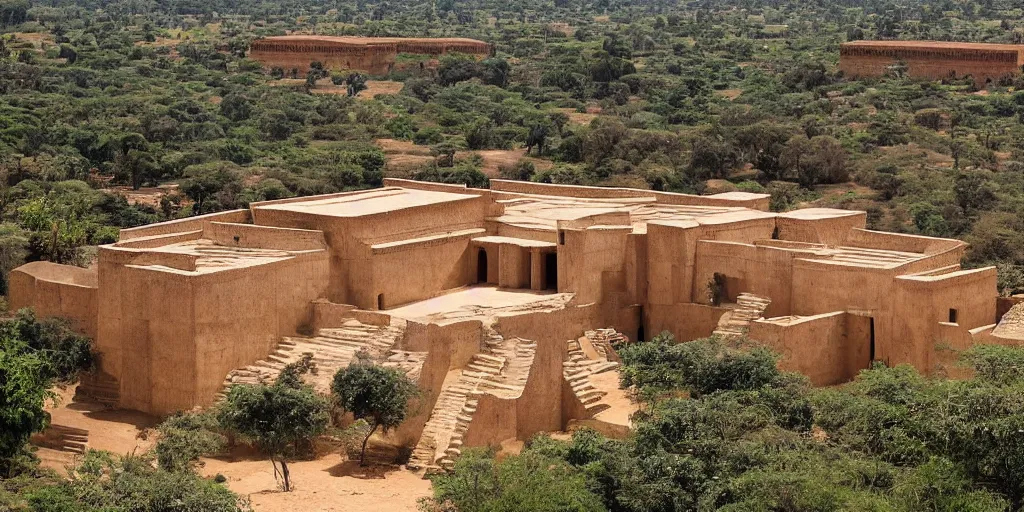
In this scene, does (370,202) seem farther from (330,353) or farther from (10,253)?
(10,253)

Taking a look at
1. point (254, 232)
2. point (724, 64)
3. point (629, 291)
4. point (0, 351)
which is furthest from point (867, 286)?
point (724, 64)

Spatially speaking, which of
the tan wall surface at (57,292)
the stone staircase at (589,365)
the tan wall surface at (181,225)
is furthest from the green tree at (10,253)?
the stone staircase at (589,365)

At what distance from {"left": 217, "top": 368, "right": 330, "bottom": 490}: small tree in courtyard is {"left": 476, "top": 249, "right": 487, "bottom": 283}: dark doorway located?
786cm

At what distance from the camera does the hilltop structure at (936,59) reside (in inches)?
3223

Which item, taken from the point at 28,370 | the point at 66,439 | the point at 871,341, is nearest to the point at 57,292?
the point at 66,439

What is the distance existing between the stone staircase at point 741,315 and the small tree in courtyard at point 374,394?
21.6ft

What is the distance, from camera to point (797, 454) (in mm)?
22812

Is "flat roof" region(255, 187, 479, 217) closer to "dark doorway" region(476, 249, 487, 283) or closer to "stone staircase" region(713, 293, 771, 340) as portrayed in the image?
"dark doorway" region(476, 249, 487, 283)

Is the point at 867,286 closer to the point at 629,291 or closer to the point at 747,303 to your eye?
the point at 747,303

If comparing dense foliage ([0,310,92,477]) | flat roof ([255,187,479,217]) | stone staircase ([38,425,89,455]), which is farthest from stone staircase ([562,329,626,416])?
dense foliage ([0,310,92,477])

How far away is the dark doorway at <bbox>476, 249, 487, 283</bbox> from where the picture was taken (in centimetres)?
3266

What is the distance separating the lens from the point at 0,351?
25.1 meters

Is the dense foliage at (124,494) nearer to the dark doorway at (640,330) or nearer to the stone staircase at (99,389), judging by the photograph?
the stone staircase at (99,389)

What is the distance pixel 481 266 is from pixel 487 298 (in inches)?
90.0
